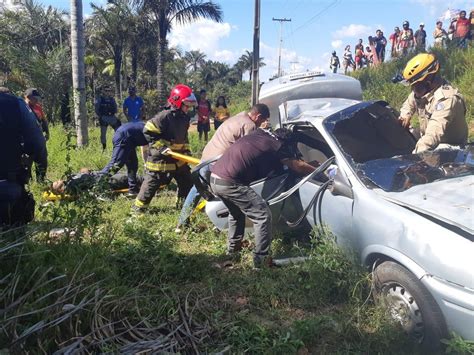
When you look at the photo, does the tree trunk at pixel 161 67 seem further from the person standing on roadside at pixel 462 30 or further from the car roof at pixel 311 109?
the car roof at pixel 311 109

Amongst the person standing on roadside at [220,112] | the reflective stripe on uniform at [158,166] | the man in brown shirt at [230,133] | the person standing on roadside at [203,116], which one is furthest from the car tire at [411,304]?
the person standing on roadside at [220,112]

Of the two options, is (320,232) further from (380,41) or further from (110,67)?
(110,67)

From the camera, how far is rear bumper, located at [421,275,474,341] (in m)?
2.41

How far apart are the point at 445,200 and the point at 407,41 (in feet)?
49.6

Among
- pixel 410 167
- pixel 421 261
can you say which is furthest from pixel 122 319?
pixel 410 167

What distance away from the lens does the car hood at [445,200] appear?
262 centimetres

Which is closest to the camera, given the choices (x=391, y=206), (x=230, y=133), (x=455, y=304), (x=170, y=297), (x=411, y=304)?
(x=455, y=304)

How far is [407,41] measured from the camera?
16.1m

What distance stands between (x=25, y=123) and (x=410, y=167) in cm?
311

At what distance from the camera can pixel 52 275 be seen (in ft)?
9.95

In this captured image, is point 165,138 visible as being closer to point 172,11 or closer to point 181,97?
point 181,97

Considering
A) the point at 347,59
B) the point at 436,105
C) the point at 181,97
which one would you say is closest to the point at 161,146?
the point at 181,97

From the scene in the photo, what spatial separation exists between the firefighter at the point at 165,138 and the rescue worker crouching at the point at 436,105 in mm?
2720

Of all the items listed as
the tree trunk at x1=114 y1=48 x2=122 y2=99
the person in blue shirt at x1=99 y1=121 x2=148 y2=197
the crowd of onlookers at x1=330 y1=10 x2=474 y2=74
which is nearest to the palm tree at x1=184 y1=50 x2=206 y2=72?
the tree trunk at x1=114 y1=48 x2=122 y2=99
